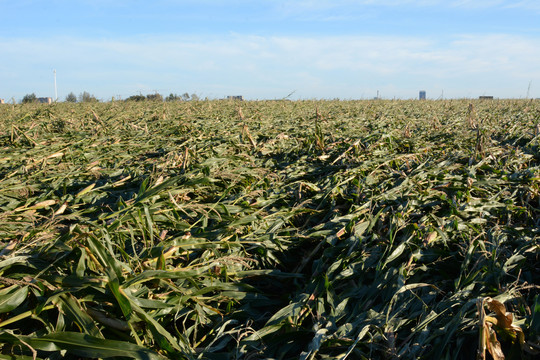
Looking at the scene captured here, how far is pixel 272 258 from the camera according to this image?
237cm

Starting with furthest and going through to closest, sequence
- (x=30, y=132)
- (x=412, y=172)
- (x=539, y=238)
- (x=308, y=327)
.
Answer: (x=30, y=132)
(x=412, y=172)
(x=539, y=238)
(x=308, y=327)

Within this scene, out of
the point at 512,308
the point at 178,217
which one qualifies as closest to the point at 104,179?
the point at 178,217

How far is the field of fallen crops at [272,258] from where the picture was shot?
1.57 metres

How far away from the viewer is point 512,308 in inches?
67.8

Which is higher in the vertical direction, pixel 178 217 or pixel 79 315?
pixel 178 217

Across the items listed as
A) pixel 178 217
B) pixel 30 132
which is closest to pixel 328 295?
pixel 178 217

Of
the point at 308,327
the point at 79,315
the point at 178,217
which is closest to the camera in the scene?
the point at 79,315

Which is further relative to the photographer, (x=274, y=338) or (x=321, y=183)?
(x=321, y=183)

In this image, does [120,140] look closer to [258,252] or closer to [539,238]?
[258,252]

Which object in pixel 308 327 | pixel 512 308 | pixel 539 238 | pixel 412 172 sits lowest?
pixel 308 327

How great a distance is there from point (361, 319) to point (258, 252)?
2.66 ft

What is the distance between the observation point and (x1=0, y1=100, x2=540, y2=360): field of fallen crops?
157cm

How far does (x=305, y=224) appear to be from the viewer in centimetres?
275

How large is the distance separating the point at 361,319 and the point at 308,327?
26 centimetres
